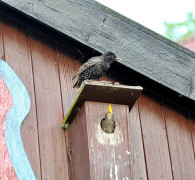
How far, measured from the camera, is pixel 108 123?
3076 millimetres

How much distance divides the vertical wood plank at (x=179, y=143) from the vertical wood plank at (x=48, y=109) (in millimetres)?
772

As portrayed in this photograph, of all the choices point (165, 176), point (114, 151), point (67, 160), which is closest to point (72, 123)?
point (67, 160)

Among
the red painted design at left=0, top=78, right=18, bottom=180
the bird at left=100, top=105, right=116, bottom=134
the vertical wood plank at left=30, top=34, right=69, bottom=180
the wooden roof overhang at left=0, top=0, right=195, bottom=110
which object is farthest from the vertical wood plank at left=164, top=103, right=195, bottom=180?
the red painted design at left=0, top=78, right=18, bottom=180

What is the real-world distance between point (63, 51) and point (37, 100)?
1.48ft

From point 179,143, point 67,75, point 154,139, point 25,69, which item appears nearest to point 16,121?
point 25,69

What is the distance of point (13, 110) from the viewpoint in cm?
327

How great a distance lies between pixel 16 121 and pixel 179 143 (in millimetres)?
1133

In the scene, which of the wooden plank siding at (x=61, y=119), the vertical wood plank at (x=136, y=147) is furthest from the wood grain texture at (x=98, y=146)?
the vertical wood plank at (x=136, y=147)

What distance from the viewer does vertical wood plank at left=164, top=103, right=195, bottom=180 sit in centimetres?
356

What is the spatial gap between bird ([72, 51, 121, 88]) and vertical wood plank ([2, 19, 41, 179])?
335 millimetres

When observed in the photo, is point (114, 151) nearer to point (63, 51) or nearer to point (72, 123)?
point (72, 123)

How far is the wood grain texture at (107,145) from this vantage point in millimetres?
2875

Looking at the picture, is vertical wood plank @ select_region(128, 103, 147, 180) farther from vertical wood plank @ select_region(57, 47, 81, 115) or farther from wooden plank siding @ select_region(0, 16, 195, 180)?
vertical wood plank @ select_region(57, 47, 81, 115)

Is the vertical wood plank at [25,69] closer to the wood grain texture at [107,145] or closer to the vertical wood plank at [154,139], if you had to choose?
the wood grain texture at [107,145]
